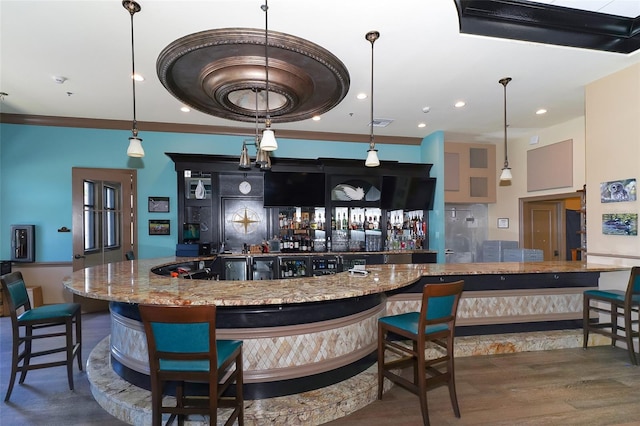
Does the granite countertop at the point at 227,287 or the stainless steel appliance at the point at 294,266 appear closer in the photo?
the granite countertop at the point at 227,287

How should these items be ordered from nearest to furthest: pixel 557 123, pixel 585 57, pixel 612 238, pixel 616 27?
pixel 616 27 → pixel 585 57 → pixel 612 238 → pixel 557 123

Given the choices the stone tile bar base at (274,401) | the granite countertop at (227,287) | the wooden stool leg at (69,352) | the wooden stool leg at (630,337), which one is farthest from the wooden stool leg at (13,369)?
the wooden stool leg at (630,337)

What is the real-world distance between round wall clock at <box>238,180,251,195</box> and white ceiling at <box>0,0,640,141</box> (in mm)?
1322

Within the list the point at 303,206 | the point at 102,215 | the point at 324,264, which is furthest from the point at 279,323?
the point at 102,215

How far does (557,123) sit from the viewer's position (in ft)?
19.7

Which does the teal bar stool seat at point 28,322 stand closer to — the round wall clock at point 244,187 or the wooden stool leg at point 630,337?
the round wall clock at point 244,187

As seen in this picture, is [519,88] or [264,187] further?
[264,187]

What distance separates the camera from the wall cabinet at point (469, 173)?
707 centimetres

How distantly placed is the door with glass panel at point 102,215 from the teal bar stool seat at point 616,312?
6854 mm

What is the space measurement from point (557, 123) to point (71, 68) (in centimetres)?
764

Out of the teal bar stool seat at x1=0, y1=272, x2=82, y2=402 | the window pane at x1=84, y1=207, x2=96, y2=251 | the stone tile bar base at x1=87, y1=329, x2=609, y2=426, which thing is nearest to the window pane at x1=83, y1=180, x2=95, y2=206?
the window pane at x1=84, y1=207, x2=96, y2=251

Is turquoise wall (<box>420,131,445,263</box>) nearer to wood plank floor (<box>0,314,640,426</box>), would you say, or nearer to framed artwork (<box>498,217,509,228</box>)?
framed artwork (<box>498,217,509,228</box>)

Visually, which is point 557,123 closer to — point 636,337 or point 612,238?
point 612,238

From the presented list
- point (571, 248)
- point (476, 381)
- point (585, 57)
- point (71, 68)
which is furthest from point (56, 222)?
point (571, 248)
